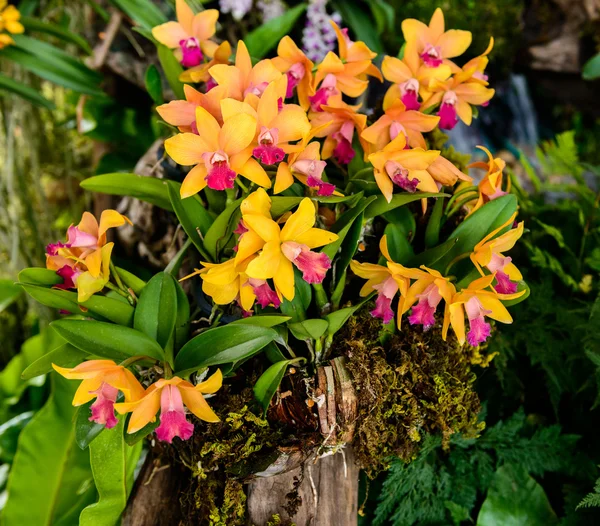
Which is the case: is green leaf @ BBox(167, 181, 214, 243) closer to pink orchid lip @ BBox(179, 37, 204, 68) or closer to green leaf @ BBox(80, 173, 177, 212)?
green leaf @ BBox(80, 173, 177, 212)

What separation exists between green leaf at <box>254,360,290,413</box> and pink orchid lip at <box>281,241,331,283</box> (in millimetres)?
194

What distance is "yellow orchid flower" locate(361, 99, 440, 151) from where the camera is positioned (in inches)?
38.3

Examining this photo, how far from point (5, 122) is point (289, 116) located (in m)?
1.90

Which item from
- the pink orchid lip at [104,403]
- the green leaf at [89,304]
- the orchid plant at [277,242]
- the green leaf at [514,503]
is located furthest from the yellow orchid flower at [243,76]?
the green leaf at [514,503]

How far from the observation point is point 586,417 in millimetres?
1326

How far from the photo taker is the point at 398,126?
981mm

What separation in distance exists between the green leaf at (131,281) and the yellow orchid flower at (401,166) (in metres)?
0.49

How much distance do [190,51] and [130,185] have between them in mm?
339

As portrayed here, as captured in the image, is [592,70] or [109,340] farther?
[592,70]

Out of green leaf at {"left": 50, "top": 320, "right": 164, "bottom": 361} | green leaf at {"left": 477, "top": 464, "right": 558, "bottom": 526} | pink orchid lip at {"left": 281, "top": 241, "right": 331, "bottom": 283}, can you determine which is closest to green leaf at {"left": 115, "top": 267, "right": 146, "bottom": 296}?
green leaf at {"left": 50, "top": 320, "right": 164, "bottom": 361}

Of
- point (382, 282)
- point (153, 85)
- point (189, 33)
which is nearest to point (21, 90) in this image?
point (153, 85)

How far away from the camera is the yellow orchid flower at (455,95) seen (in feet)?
3.43

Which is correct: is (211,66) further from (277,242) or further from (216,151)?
(277,242)

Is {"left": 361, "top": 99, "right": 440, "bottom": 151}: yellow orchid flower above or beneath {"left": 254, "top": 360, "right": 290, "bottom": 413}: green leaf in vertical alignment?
above
